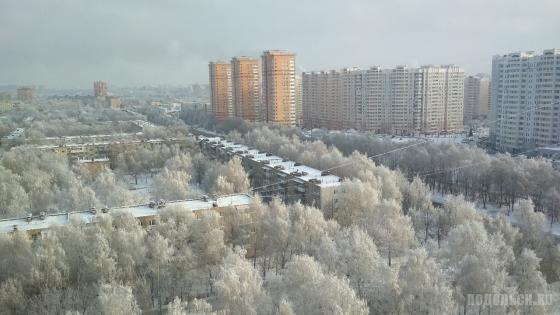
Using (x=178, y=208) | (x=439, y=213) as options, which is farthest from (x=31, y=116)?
(x=439, y=213)

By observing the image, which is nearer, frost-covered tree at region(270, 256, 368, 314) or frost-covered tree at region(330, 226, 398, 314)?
frost-covered tree at region(270, 256, 368, 314)

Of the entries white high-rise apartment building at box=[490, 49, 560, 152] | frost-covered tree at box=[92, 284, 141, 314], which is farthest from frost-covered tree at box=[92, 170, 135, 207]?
white high-rise apartment building at box=[490, 49, 560, 152]

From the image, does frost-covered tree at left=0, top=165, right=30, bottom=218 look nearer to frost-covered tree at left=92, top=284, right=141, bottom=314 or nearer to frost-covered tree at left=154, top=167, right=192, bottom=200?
frost-covered tree at left=154, top=167, right=192, bottom=200

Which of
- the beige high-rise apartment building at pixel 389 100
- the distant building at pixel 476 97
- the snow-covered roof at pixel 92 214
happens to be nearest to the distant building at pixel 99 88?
the beige high-rise apartment building at pixel 389 100

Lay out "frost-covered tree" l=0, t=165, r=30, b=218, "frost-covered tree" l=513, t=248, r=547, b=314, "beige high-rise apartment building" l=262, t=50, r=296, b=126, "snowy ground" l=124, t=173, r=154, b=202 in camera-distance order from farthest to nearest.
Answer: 1. "beige high-rise apartment building" l=262, t=50, r=296, b=126
2. "snowy ground" l=124, t=173, r=154, b=202
3. "frost-covered tree" l=0, t=165, r=30, b=218
4. "frost-covered tree" l=513, t=248, r=547, b=314

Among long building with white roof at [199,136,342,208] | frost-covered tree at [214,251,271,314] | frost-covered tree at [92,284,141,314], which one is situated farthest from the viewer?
long building with white roof at [199,136,342,208]

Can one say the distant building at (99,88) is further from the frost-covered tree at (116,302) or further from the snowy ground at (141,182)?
the frost-covered tree at (116,302)

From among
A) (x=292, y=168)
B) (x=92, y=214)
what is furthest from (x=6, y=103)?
(x=92, y=214)
